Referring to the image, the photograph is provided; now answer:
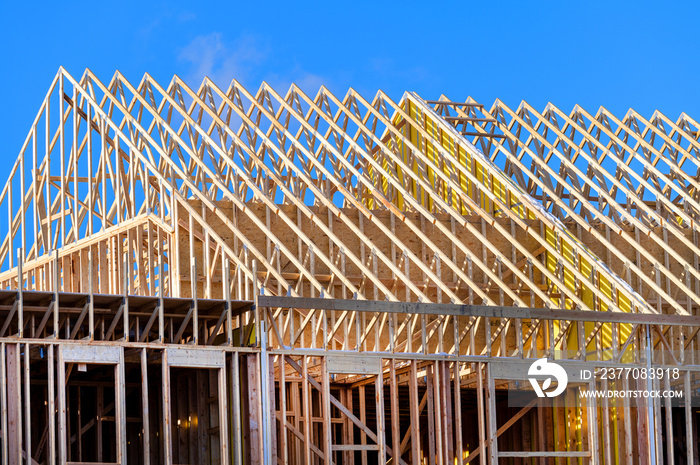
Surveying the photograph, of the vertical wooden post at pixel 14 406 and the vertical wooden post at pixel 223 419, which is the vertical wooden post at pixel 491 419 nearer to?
the vertical wooden post at pixel 223 419

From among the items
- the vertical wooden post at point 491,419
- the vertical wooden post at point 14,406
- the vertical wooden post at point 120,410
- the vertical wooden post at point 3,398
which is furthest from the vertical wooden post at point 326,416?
the vertical wooden post at point 3,398

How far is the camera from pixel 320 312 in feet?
78.0

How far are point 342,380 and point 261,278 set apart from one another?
2.43m

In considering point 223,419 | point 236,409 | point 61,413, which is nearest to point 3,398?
point 61,413

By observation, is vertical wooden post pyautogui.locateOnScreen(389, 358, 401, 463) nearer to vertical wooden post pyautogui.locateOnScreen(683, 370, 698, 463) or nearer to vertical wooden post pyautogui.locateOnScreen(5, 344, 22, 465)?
vertical wooden post pyautogui.locateOnScreen(683, 370, 698, 463)

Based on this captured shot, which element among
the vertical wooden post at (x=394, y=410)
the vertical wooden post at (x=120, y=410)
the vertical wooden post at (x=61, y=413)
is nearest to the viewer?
the vertical wooden post at (x=61, y=413)

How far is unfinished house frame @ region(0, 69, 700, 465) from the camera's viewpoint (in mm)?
20031

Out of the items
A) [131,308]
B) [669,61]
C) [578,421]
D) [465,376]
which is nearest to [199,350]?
[131,308]

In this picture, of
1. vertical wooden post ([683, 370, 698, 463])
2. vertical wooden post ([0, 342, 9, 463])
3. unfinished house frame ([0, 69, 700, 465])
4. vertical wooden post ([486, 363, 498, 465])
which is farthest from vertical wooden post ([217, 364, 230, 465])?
vertical wooden post ([683, 370, 698, 463])

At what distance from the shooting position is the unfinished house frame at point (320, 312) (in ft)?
65.7

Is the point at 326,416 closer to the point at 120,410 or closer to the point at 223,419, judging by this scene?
the point at 223,419

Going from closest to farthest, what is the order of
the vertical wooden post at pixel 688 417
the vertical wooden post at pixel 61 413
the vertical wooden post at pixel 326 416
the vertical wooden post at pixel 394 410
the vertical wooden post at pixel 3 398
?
1. the vertical wooden post at pixel 3 398
2. the vertical wooden post at pixel 61 413
3. the vertical wooden post at pixel 326 416
4. the vertical wooden post at pixel 394 410
5. the vertical wooden post at pixel 688 417

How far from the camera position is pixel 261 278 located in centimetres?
2381

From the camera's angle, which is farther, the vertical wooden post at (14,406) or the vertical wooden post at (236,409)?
the vertical wooden post at (236,409)
